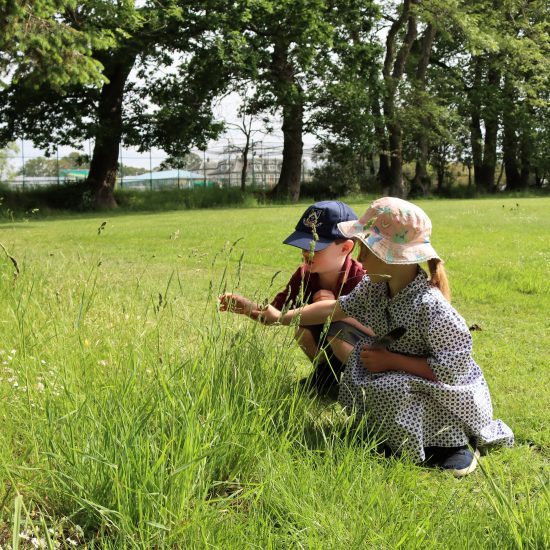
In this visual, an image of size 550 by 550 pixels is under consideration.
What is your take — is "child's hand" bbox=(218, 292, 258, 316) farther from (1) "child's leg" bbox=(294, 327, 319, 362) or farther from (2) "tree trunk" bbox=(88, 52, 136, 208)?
(2) "tree trunk" bbox=(88, 52, 136, 208)

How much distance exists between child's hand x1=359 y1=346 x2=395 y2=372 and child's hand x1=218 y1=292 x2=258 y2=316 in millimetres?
551

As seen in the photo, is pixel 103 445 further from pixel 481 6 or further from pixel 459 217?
pixel 481 6

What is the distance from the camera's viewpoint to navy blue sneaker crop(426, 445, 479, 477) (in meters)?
2.90

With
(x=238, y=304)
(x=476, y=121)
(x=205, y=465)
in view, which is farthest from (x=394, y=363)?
(x=476, y=121)

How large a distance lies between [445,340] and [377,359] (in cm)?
33

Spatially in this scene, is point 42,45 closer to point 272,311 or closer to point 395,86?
point 272,311

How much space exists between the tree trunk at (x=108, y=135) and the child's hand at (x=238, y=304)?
23.7 metres

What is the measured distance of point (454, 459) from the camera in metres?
2.95

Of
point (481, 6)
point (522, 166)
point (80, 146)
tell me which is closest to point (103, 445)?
point (80, 146)

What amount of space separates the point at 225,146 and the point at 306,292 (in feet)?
106

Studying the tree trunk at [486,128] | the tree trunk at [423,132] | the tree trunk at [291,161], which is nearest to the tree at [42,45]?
the tree trunk at [291,161]

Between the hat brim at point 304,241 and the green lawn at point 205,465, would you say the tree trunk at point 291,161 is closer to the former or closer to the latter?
the hat brim at point 304,241

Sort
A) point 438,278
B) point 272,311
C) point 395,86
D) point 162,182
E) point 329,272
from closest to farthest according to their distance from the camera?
point 438,278 → point 272,311 → point 329,272 → point 395,86 → point 162,182

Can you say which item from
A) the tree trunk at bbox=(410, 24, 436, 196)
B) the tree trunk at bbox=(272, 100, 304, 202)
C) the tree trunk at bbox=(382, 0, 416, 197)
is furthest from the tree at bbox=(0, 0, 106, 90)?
the tree trunk at bbox=(410, 24, 436, 196)
